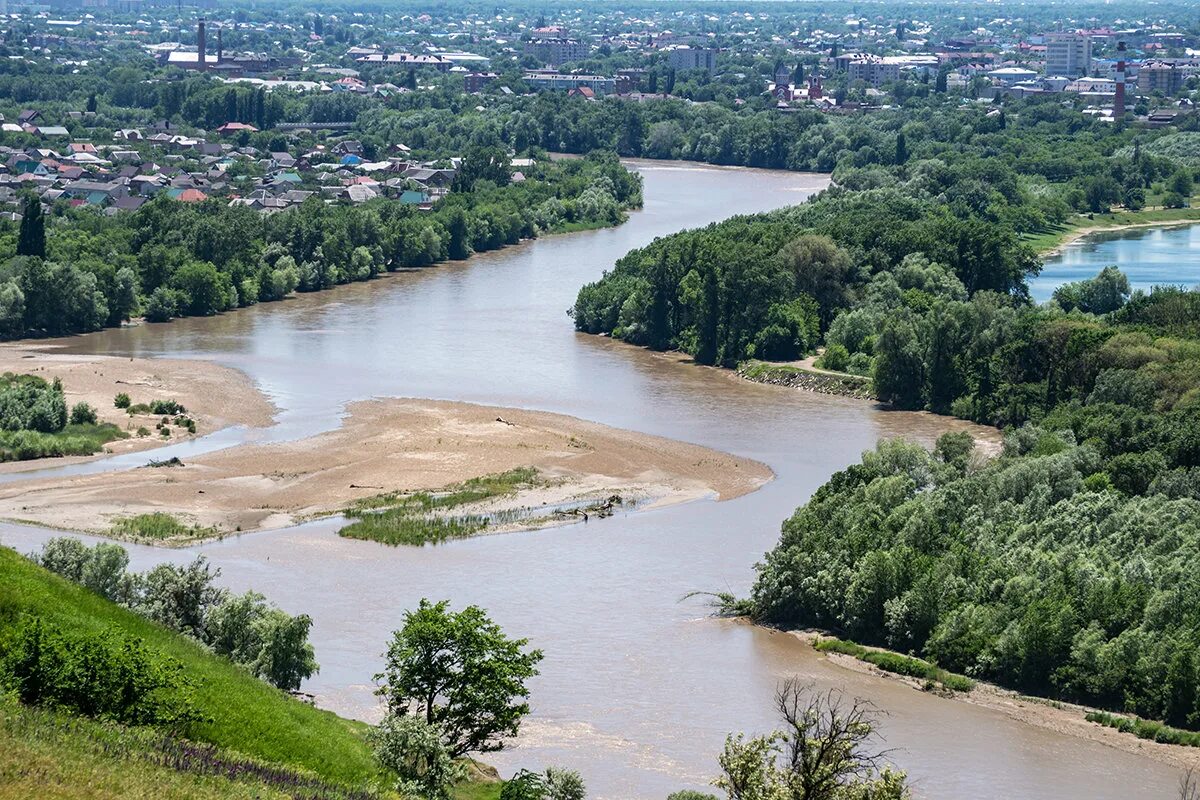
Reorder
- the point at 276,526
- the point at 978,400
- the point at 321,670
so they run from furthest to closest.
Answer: the point at 978,400
the point at 276,526
the point at 321,670

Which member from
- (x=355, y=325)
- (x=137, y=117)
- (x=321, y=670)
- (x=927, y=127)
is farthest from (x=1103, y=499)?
(x=137, y=117)

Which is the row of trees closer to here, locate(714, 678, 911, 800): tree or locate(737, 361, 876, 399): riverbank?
locate(714, 678, 911, 800): tree

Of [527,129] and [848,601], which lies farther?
[527,129]

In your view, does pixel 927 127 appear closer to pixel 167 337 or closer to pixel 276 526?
pixel 167 337

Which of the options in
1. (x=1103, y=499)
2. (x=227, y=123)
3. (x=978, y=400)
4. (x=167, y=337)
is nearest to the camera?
(x=1103, y=499)

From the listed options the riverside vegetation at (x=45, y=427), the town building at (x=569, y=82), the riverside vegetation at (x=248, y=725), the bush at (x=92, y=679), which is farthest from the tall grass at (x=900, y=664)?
the town building at (x=569, y=82)

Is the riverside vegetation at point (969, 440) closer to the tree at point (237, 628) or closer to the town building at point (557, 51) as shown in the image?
the tree at point (237, 628)
